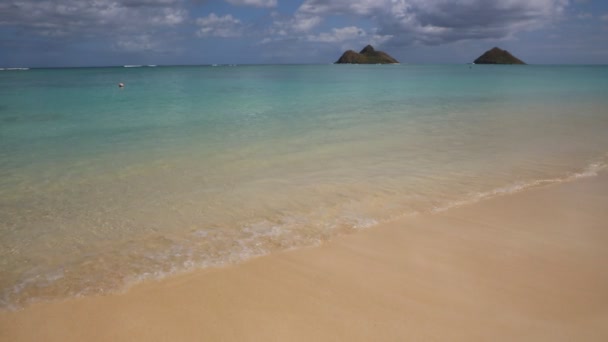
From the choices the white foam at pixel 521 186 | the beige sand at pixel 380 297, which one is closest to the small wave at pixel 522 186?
the white foam at pixel 521 186

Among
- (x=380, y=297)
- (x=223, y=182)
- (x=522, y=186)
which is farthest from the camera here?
(x=223, y=182)

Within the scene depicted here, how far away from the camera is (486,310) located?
127 inches

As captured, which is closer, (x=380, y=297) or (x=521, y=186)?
(x=380, y=297)

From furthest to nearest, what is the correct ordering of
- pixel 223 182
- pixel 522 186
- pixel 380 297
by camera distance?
pixel 223 182 → pixel 522 186 → pixel 380 297

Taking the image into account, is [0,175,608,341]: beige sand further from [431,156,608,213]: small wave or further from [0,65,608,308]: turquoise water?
[431,156,608,213]: small wave

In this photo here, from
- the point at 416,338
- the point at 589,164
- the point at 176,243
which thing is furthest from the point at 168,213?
the point at 589,164

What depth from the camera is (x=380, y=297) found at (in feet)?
11.3

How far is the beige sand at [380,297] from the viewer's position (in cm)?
301

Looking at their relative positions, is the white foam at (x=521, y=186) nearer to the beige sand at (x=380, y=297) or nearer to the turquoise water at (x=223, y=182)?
the turquoise water at (x=223, y=182)

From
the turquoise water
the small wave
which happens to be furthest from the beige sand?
the small wave

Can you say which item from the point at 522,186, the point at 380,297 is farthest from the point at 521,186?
the point at 380,297

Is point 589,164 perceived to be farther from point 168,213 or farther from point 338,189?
point 168,213

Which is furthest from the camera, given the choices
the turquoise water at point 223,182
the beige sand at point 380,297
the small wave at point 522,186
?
the small wave at point 522,186

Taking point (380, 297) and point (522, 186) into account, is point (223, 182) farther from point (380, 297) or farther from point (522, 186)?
point (522, 186)
